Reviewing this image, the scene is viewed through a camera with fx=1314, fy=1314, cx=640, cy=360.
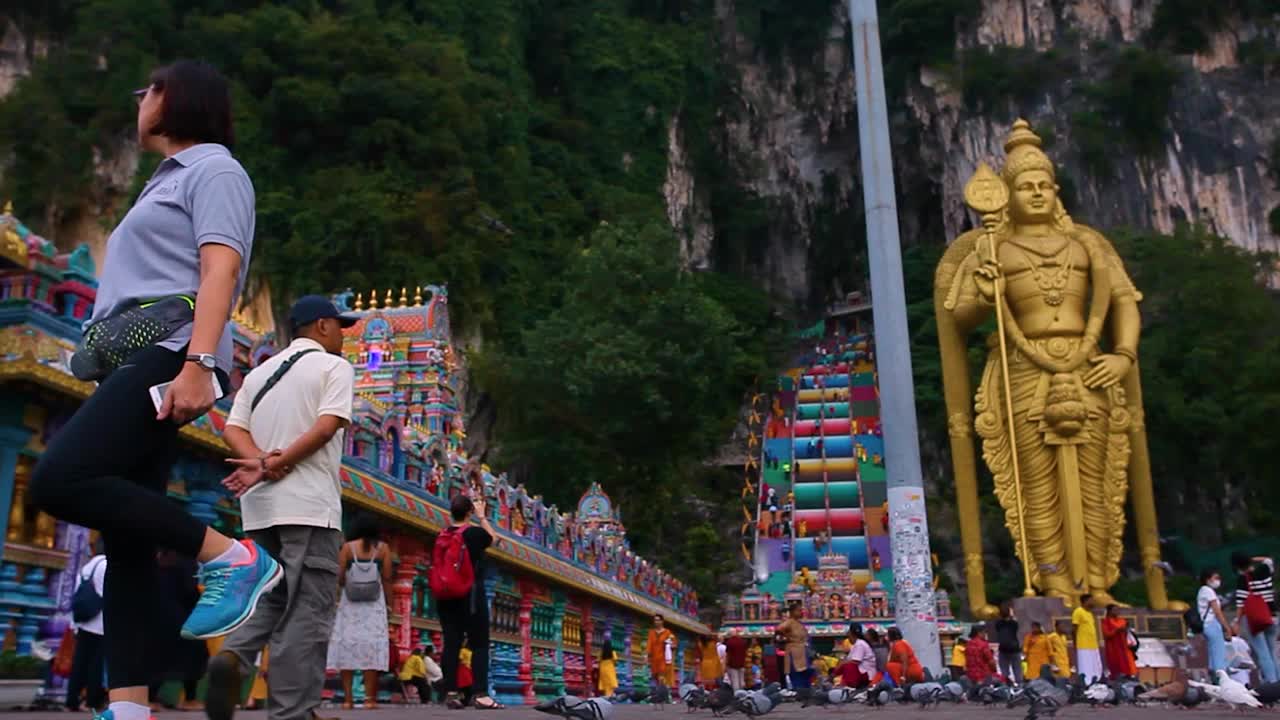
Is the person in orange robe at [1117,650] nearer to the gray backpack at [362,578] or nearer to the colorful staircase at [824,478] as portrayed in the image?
the gray backpack at [362,578]

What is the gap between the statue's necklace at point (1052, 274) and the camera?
556 inches

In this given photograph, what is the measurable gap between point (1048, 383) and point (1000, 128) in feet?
70.0

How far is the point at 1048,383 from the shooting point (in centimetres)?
1409

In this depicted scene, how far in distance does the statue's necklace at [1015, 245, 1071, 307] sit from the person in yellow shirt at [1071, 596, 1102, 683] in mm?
3988

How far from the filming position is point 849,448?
29.7m

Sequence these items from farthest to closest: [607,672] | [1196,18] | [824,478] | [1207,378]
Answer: [1196,18] → [824,478] → [1207,378] → [607,672]

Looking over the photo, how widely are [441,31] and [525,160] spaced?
364 cm

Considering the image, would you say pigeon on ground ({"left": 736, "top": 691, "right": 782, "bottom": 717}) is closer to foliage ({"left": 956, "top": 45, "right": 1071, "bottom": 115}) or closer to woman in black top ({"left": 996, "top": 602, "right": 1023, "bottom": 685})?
woman in black top ({"left": 996, "top": 602, "right": 1023, "bottom": 685})

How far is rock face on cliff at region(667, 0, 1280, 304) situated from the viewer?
1240 inches

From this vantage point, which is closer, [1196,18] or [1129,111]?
[1129,111]

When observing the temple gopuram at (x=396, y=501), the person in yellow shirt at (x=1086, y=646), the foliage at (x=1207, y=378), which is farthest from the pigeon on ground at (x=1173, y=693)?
the foliage at (x=1207, y=378)

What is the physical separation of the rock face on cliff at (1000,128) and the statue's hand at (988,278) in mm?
19102

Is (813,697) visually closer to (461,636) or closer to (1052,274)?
(461,636)

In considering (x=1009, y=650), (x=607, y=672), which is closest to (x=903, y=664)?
(x=1009, y=650)
